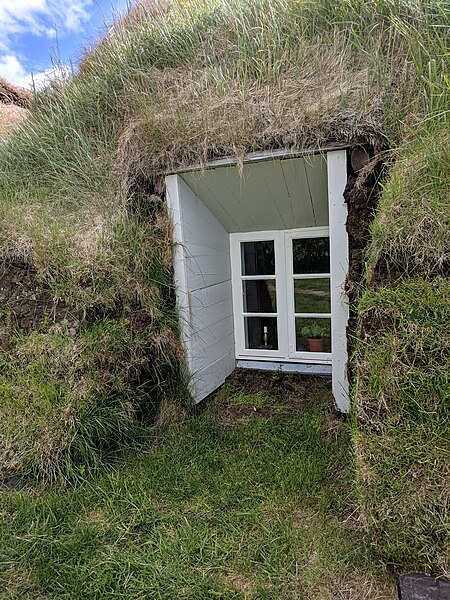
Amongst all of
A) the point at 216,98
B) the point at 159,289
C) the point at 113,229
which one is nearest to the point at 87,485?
the point at 159,289

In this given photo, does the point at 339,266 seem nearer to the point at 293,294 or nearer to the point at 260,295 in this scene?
the point at 293,294

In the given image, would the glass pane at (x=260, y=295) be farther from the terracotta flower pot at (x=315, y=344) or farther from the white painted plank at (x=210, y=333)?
the terracotta flower pot at (x=315, y=344)

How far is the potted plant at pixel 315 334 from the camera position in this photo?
3312mm

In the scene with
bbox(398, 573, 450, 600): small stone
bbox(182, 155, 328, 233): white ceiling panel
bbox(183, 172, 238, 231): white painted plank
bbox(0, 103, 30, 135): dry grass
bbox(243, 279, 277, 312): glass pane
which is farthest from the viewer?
bbox(0, 103, 30, 135): dry grass

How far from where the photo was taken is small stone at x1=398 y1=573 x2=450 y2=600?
131cm

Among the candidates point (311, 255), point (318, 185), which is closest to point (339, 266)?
point (318, 185)

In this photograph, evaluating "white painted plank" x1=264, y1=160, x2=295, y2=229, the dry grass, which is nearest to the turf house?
"white painted plank" x1=264, y1=160, x2=295, y2=229

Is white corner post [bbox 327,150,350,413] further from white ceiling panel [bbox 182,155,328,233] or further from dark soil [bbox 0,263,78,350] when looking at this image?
dark soil [bbox 0,263,78,350]

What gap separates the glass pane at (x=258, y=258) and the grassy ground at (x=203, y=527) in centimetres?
141

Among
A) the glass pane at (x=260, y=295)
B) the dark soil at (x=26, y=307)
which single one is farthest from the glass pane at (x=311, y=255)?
the dark soil at (x=26, y=307)

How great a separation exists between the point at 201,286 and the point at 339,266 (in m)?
1.04

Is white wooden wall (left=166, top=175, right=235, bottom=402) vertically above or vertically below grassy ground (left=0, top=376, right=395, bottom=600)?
above

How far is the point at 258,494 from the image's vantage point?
202cm

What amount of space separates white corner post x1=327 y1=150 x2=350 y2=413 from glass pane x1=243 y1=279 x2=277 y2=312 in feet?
3.27
